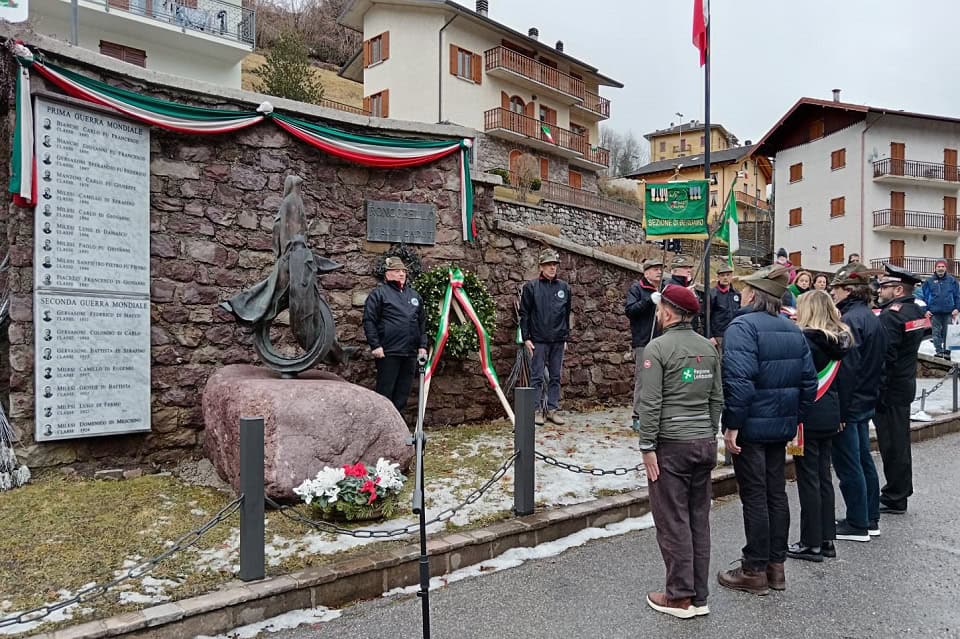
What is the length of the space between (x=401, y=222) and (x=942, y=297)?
36.3ft

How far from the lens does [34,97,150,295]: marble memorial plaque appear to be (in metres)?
5.97

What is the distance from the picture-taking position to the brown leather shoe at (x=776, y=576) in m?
4.25

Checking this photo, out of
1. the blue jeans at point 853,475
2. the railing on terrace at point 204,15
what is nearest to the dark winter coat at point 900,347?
the blue jeans at point 853,475

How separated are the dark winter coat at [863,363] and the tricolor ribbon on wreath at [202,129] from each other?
496cm

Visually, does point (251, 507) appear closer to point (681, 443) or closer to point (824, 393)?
point (681, 443)

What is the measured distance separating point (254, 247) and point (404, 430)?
304cm

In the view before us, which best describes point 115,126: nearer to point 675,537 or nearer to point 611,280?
point 675,537

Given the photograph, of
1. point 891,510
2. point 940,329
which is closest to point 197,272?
point 891,510

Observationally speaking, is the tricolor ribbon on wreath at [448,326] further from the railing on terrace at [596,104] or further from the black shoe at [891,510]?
the railing on terrace at [596,104]

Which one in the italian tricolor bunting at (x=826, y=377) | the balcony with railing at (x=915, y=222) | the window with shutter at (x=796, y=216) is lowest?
the italian tricolor bunting at (x=826, y=377)

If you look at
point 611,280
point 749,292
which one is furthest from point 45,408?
point 611,280

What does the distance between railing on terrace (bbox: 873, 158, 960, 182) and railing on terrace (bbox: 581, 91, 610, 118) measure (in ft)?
46.3

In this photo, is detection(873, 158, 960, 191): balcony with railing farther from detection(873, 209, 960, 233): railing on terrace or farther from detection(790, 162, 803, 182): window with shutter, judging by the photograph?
detection(790, 162, 803, 182): window with shutter

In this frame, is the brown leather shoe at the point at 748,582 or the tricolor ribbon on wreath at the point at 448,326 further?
the tricolor ribbon on wreath at the point at 448,326
